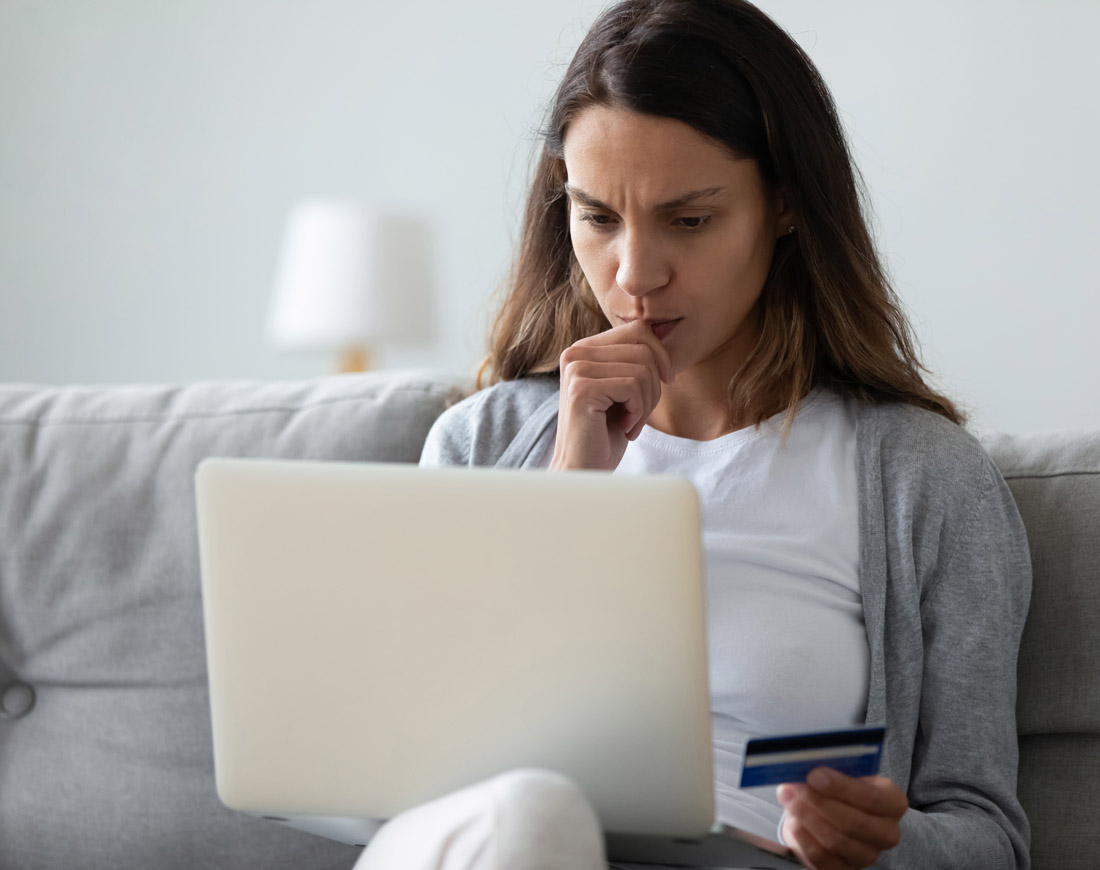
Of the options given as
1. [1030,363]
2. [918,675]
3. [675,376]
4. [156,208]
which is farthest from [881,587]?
[156,208]

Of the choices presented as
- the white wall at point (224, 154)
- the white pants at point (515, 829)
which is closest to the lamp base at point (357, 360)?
the white wall at point (224, 154)

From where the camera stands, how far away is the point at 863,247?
1.21 m

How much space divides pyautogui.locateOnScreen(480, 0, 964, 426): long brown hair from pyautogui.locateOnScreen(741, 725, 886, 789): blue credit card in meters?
0.45

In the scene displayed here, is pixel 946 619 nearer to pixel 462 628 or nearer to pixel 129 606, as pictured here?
pixel 462 628

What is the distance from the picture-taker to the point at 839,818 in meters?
0.81

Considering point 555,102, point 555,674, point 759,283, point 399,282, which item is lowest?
point 399,282

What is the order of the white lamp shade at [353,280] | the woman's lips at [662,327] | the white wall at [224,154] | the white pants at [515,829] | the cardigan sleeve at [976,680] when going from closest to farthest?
the white pants at [515,829] < the cardigan sleeve at [976,680] < the woman's lips at [662,327] < the white lamp shade at [353,280] < the white wall at [224,154]

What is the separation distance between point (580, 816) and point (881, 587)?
53cm

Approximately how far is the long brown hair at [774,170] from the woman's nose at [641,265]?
115 millimetres

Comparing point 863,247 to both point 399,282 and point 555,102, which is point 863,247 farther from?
point 399,282

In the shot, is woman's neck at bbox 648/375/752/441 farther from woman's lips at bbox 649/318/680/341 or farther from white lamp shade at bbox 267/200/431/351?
white lamp shade at bbox 267/200/431/351

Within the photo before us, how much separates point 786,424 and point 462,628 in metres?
0.55

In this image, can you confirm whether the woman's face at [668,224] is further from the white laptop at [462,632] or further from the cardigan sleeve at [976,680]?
the white laptop at [462,632]

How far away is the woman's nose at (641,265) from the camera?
1098mm
